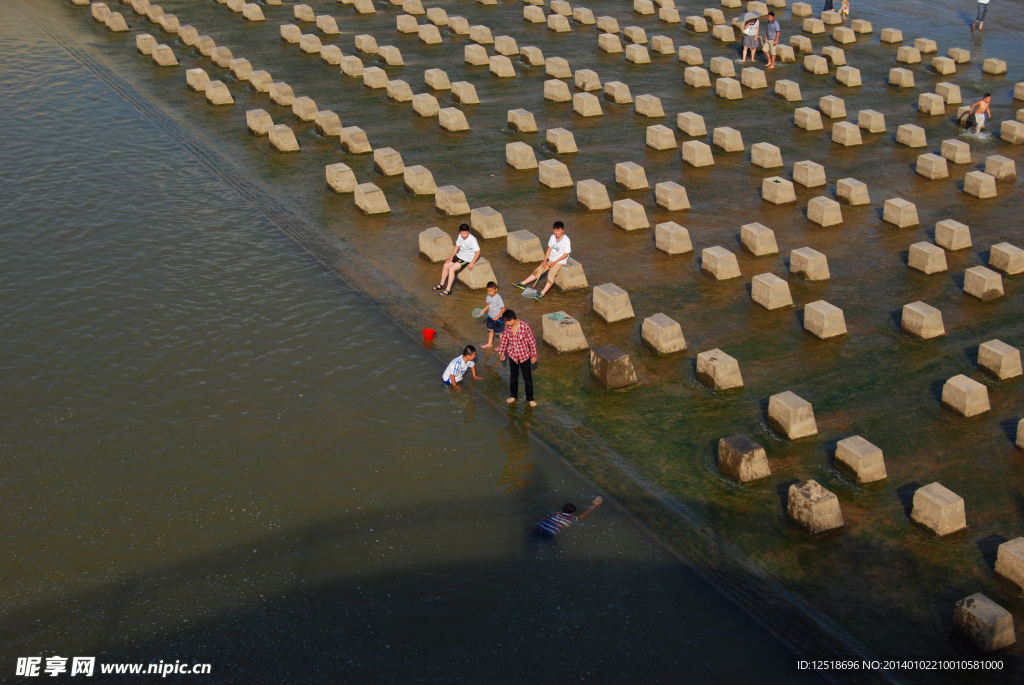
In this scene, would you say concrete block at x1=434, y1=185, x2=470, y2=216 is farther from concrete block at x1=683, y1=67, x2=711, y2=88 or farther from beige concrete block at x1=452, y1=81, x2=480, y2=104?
concrete block at x1=683, y1=67, x2=711, y2=88

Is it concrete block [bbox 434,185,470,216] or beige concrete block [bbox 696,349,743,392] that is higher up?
beige concrete block [bbox 696,349,743,392]

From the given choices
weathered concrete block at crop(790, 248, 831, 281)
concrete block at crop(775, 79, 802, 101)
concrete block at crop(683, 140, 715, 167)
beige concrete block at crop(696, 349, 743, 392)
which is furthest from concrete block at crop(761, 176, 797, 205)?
beige concrete block at crop(696, 349, 743, 392)

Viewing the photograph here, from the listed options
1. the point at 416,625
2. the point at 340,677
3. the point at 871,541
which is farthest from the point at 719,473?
the point at 340,677

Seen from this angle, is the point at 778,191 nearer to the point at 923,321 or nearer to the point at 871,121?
the point at 871,121

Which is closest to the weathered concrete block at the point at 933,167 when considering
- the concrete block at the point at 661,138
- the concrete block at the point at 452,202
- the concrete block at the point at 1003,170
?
the concrete block at the point at 1003,170

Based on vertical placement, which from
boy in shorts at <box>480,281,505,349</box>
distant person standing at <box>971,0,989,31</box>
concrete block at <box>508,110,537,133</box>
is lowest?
boy in shorts at <box>480,281,505,349</box>

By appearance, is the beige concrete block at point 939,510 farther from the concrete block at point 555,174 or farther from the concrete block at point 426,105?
the concrete block at point 426,105

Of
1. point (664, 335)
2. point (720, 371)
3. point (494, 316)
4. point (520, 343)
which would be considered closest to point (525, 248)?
point (494, 316)
